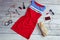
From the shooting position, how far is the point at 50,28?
1.59 m

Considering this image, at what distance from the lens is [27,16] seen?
1605mm

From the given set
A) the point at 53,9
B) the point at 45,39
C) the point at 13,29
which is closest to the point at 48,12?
the point at 53,9

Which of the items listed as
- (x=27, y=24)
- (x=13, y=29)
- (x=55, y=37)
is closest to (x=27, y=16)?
(x=27, y=24)

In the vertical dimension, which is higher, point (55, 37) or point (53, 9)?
point (53, 9)

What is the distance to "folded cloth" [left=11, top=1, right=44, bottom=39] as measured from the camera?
5.16ft

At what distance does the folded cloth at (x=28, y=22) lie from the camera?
157 centimetres

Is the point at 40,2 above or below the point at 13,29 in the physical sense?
above

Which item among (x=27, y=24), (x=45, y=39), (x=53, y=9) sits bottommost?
(x=45, y=39)

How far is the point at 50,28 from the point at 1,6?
0.54 metres

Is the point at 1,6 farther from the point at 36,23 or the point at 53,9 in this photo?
the point at 53,9

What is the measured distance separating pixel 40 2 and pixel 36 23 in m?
0.22

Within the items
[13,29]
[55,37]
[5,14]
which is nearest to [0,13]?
[5,14]

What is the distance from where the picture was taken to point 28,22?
62.7 inches

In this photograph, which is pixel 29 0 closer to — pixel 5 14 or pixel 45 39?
pixel 5 14
